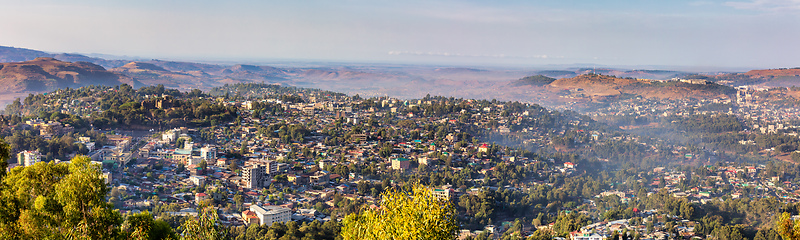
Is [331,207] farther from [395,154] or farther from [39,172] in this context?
[39,172]

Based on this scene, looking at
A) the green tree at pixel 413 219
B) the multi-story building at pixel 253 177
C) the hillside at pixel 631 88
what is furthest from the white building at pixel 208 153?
the hillside at pixel 631 88

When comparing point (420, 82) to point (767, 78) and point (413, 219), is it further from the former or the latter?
point (413, 219)

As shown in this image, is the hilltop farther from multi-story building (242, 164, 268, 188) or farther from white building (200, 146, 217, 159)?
white building (200, 146, 217, 159)

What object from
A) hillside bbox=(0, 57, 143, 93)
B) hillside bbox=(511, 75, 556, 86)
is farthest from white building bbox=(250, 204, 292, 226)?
hillside bbox=(511, 75, 556, 86)

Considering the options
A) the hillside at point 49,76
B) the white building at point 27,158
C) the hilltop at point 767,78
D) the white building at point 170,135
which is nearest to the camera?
the white building at point 27,158

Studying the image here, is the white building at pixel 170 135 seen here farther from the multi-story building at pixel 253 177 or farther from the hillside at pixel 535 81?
the hillside at pixel 535 81

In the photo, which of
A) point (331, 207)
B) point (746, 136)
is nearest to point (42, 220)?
point (331, 207)
